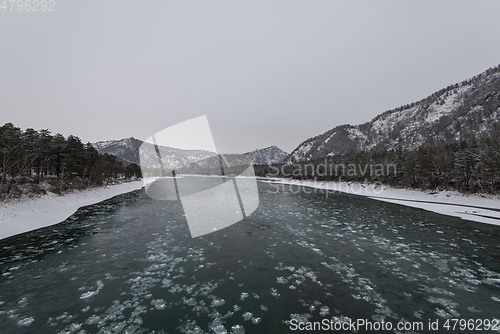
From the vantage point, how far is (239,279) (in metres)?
10.8

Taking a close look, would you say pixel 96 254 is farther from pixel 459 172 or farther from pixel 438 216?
pixel 459 172

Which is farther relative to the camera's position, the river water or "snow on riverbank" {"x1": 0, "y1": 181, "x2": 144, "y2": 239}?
"snow on riverbank" {"x1": 0, "y1": 181, "x2": 144, "y2": 239}

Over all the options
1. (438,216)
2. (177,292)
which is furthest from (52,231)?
(438,216)

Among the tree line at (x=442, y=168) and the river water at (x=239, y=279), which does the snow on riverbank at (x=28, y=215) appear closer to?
the river water at (x=239, y=279)

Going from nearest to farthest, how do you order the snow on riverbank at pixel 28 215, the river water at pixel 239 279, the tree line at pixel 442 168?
the river water at pixel 239 279 < the snow on riverbank at pixel 28 215 < the tree line at pixel 442 168

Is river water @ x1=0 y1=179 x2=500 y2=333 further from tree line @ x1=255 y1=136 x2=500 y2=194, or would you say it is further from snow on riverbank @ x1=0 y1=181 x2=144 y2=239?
tree line @ x1=255 y1=136 x2=500 y2=194

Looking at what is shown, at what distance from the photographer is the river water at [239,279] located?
7.80 meters

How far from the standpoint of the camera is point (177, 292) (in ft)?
31.3

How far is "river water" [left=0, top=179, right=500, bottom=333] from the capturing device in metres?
7.80
